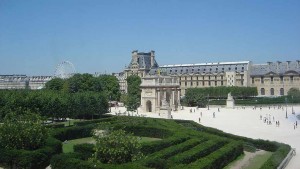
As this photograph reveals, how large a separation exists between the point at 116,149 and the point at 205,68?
127 m

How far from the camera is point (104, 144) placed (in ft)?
85.3

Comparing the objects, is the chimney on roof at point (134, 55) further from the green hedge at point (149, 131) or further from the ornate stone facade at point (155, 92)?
the green hedge at point (149, 131)

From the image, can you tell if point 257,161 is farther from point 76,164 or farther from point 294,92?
point 294,92

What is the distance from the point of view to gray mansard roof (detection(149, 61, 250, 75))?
5625 inches

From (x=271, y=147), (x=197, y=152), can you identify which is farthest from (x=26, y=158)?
(x=271, y=147)

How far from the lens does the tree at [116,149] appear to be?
84.5ft

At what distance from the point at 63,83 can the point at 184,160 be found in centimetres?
8525

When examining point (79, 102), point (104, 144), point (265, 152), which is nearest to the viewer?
point (104, 144)

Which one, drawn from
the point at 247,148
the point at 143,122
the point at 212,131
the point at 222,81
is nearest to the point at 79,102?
the point at 143,122

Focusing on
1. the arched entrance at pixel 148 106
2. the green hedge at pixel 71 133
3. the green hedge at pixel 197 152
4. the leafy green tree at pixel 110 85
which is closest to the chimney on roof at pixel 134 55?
the leafy green tree at pixel 110 85

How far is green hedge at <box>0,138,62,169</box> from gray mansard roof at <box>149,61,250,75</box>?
110801 millimetres

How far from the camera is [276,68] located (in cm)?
14075

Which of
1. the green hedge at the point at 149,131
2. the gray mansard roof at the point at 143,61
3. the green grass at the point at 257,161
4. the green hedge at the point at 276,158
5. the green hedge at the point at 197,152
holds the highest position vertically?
the gray mansard roof at the point at 143,61

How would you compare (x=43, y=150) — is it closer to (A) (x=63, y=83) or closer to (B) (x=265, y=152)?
(B) (x=265, y=152)
